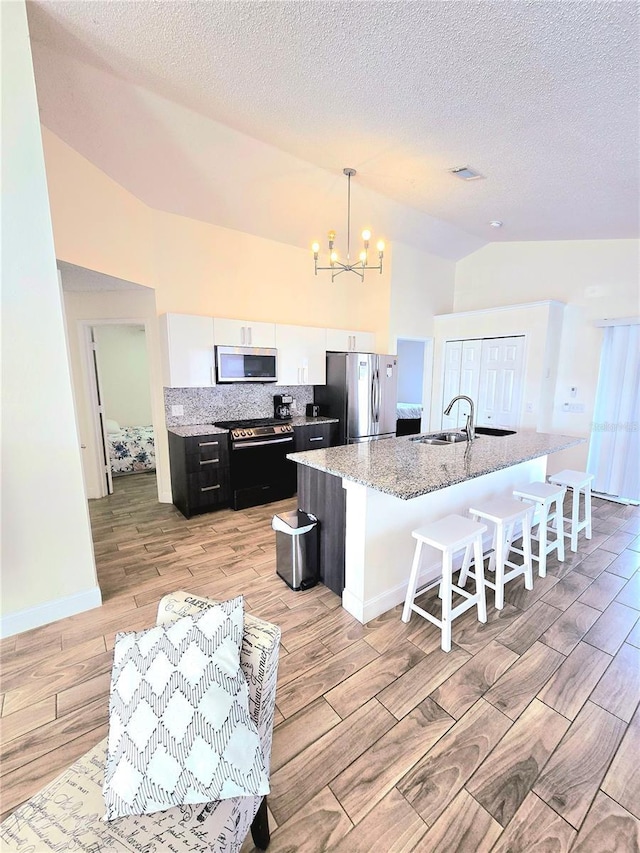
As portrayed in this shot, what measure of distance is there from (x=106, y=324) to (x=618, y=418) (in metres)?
6.11

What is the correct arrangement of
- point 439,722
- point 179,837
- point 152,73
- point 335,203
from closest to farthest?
point 179,837 < point 439,722 < point 152,73 < point 335,203

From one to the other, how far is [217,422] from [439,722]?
11.7ft

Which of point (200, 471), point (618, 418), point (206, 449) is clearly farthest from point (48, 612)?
point (618, 418)

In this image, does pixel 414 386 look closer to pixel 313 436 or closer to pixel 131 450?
pixel 313 436

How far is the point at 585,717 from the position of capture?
170 cm

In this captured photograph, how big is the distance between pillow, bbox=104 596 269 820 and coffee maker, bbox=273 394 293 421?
371 cm

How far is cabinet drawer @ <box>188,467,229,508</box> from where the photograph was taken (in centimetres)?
380

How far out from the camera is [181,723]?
977 mm

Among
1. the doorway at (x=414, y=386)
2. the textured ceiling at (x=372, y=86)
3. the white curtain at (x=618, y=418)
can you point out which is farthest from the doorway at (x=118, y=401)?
the white curtain at (x=618, y=418)

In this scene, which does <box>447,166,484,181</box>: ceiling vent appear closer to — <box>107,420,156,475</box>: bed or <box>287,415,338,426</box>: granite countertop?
<box>287,415,338,426</box>: granite countertop

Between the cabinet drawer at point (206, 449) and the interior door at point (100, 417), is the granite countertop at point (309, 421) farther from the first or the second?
the interior door at point (100, 417)

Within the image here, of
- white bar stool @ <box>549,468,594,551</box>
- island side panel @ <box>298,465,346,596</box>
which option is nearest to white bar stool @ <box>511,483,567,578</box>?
white bar stool @ <box>549,468,594,551</box>

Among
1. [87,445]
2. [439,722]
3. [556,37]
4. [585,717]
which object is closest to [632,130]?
[556,37]

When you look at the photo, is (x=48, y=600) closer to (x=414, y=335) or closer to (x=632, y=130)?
(x=632, y=130)
